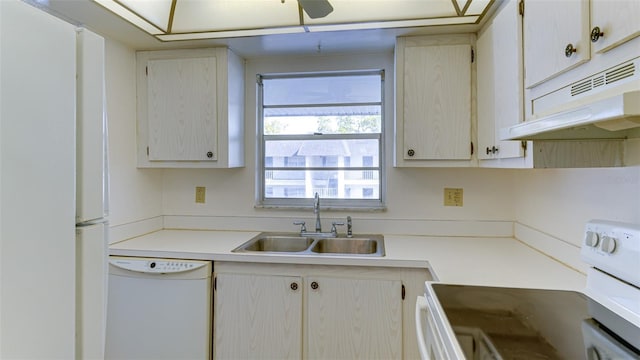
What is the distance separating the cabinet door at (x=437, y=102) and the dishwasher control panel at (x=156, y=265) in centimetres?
138

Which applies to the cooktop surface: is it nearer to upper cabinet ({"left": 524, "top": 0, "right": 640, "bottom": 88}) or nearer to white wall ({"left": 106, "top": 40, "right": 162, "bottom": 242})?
upper cabinet ({"left": 524, "top": 0, "right": 640, "bottom": 88})

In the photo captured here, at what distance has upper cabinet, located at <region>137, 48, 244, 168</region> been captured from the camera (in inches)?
83.4

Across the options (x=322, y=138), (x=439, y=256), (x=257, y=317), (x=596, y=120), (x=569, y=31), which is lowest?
(x=257, y=317)

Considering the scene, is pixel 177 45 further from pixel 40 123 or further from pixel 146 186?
pixel 40 123

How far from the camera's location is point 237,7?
1.85m

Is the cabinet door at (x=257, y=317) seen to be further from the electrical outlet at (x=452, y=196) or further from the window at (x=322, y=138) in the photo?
the electrical outlet at (x=452, y=196)

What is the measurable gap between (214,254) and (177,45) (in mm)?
1364

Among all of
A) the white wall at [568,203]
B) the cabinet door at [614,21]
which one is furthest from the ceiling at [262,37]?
the white wall at [568,203]

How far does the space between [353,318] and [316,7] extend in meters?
1.47

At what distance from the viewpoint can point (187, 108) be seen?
2.15m

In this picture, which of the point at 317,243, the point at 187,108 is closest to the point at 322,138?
the point at 317,243

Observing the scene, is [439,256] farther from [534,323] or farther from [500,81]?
[500,81]

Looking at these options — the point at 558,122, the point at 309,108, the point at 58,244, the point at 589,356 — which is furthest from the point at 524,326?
the point at 309,108

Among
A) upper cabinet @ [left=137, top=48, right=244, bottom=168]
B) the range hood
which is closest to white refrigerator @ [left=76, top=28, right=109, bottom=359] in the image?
the range hood
